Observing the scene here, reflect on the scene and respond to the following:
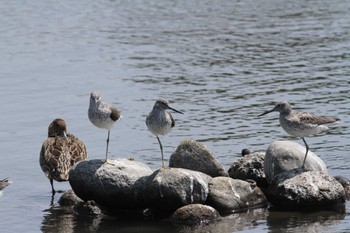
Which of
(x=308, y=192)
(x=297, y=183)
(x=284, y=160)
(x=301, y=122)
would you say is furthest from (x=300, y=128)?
(x=308, y=192)

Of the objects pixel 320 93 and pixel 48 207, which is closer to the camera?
pixel 48 207

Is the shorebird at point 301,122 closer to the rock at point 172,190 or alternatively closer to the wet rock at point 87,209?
the rock at point 172,190

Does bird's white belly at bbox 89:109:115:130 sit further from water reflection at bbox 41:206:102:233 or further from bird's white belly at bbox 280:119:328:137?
bird's white belly at bbox 280:119:328:137

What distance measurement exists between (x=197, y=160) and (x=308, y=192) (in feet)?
7.65

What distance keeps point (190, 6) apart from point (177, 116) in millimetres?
20606

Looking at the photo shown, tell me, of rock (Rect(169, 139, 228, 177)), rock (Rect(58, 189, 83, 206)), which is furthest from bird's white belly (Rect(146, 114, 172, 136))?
rock (Rect(58, 189, 83, 206))

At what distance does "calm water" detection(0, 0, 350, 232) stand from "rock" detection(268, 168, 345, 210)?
13.4 inches

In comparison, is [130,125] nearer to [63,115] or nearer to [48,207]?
[63,115]

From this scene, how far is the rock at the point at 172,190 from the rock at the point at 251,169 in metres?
1.70

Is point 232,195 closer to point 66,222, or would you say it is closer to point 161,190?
point 161,190

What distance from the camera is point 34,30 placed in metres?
38.4

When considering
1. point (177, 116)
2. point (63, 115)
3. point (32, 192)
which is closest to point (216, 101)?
Answer: point (177, 116)

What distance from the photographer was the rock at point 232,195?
17.1m

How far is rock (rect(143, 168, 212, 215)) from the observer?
16.7 meters
